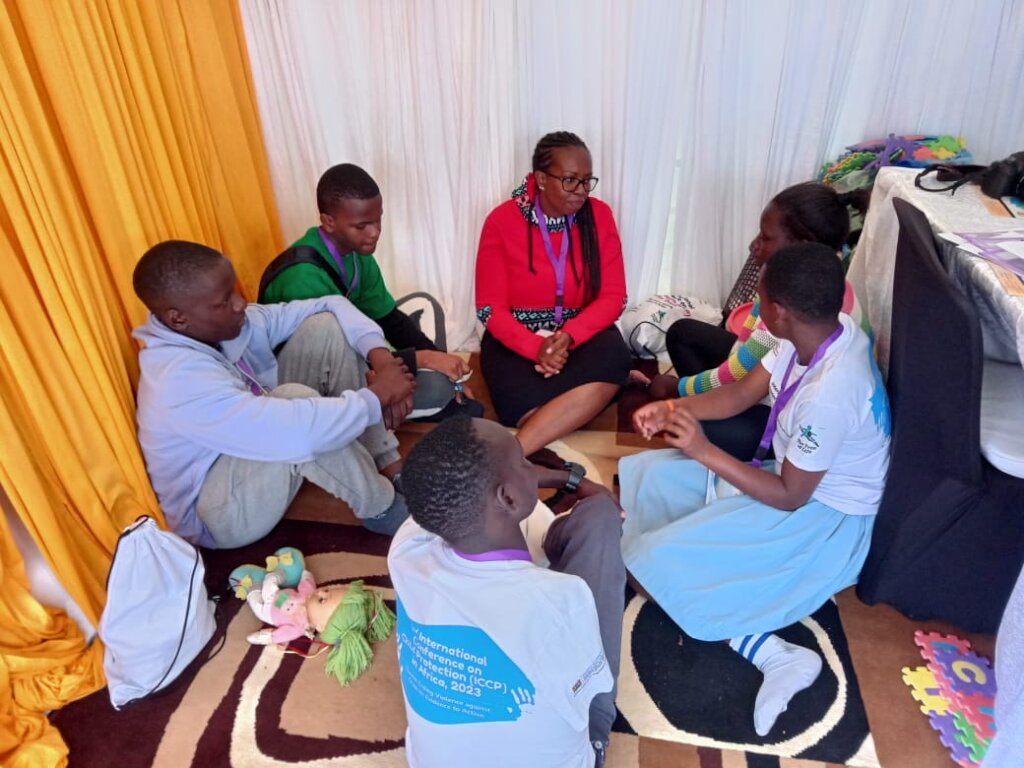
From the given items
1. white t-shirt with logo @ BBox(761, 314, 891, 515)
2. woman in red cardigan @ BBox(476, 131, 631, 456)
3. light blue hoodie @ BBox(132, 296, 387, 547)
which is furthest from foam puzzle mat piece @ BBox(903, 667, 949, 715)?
light blue hoodie @ BBox(132, 296, 387, 547)

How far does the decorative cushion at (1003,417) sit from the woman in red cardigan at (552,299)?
98 centimetres

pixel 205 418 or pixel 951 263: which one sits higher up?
pixel 951 263

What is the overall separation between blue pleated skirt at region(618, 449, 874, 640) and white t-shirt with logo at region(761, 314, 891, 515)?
0.06 metres

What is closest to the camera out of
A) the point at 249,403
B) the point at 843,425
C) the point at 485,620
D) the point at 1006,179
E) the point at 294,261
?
the point at 485,620

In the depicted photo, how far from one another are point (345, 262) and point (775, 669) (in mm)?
1606

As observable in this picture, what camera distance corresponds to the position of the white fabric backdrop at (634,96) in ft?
7.34

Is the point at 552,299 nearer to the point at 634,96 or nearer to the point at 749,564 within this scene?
the point at 634,96

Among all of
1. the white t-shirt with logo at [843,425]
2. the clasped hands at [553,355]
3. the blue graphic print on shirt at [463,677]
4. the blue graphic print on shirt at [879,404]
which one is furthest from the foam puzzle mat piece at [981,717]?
the clasped hands at [553,355]

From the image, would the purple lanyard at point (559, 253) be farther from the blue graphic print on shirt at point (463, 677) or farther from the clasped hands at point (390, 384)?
the blue graphic print on shirt at point (463, 677)

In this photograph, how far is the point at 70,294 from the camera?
4.68 feet

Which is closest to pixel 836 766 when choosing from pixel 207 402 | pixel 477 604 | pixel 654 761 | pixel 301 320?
pixel 654 761

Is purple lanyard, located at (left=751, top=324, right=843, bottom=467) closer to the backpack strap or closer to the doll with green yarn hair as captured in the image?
the doll with green yarn hair

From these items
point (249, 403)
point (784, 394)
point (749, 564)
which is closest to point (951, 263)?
point (784, 394)

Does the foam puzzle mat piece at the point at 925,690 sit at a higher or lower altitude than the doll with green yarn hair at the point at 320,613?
lower
